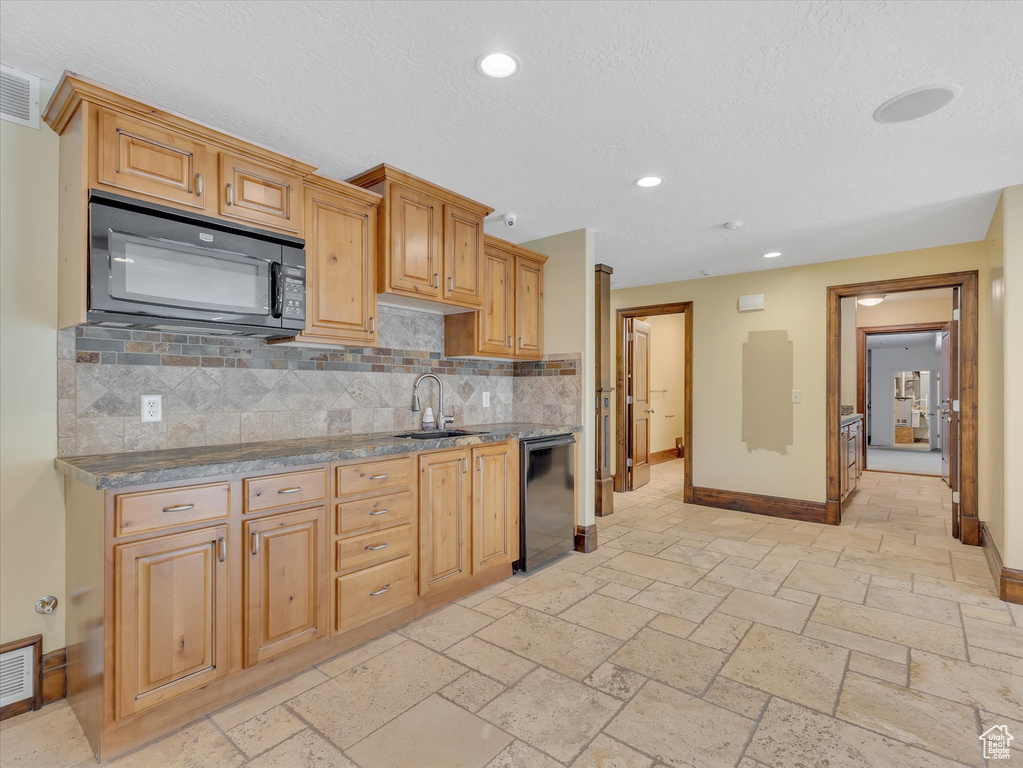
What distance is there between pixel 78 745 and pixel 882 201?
478 centimetres

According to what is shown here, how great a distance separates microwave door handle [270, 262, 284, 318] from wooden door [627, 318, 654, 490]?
425 centimetres

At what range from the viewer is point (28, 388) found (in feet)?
6.62

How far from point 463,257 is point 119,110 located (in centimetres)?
181

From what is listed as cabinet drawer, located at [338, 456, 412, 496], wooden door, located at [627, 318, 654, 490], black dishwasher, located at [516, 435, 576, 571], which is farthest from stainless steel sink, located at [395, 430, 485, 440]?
wooden door, located at [627, 318, 654, 490]

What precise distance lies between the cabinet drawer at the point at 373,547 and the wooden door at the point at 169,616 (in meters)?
0.52

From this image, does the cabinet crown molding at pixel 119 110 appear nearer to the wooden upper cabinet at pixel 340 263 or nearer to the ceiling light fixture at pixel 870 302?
the wooden upper cabinet at pixel 340 263

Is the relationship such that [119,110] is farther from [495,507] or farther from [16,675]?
[495,507]

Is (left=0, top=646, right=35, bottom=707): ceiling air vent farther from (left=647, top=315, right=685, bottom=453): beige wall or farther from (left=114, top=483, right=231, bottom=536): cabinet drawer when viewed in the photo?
(left=647, top=315, right=685, bottom=453): beige wall

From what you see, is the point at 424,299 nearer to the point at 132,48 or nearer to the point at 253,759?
the point at 132,48

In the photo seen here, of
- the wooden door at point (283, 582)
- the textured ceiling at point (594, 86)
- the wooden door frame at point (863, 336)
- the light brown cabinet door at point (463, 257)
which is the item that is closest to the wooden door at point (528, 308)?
the light brown cabinet door at point (463, 257)

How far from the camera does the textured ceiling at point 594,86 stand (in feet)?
5.44

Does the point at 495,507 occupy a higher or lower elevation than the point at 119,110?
lower

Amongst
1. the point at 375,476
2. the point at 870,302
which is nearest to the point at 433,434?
the point at 375,476

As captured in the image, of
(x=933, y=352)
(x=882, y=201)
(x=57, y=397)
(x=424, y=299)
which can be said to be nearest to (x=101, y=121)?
(x=57, y=397)
